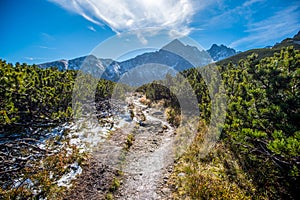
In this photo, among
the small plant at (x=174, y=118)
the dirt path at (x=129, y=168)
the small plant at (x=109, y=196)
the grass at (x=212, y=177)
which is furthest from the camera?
the small plant at (x=174, y=118)

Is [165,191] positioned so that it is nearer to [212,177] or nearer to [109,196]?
[212,177]

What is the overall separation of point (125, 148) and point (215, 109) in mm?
6299

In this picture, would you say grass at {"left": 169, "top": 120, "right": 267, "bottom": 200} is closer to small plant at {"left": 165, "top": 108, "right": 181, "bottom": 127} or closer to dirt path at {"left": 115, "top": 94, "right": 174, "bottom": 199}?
dirt path at {"left": 115, "top": 94, "right": 174, "bottom": 199}

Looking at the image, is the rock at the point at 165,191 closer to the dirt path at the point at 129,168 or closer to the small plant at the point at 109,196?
the dirt path at the point at 129,168

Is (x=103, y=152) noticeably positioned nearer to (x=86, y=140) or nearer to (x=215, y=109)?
(x=86, y=140)

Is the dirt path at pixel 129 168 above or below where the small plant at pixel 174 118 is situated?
below

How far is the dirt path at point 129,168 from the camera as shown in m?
6.93

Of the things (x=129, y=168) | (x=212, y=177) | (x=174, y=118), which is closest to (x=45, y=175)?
(x=129, y=168)

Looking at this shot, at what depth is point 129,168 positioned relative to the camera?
8984mm

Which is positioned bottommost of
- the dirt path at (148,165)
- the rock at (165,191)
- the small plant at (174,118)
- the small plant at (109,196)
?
the rock at (165,191)

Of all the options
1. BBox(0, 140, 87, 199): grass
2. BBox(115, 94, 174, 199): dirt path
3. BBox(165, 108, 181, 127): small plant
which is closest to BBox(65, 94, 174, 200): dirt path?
BBox(115, 94, 174, 199): dirt path

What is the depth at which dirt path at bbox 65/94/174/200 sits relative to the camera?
6934 millimetres

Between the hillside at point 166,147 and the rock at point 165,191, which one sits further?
the rock at point 165,191

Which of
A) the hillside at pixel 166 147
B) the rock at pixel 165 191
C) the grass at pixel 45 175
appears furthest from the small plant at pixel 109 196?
the rock at pixel 165 191
